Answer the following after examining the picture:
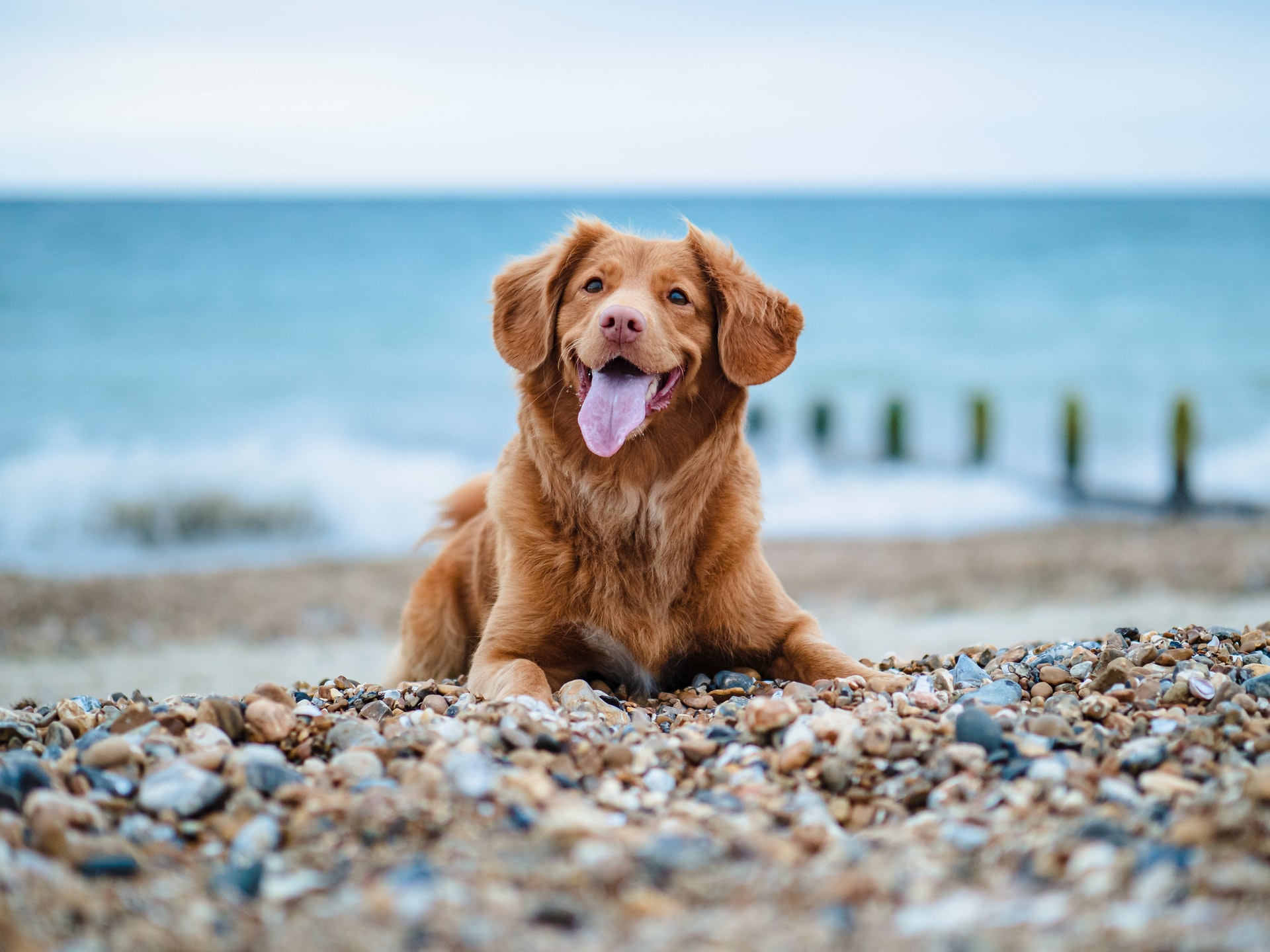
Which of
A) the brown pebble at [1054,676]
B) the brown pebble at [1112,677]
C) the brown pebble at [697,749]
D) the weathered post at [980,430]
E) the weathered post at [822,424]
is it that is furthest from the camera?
the weathered post at [822,424]

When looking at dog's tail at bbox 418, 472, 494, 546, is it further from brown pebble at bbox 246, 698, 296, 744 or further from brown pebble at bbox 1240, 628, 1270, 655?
brown pebble at bbox 1240, 628, 1270, 655

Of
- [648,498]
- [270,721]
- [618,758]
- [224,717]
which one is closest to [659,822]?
[618,758]

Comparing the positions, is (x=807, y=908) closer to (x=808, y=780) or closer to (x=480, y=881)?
(x=480, y=881)

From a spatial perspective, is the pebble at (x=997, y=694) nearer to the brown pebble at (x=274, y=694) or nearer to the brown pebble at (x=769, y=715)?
the brown pebble at (x=769, y=715)

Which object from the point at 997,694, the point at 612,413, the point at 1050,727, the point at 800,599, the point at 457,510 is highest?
Result: the point at 612,413

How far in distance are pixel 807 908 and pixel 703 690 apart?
2.01 m

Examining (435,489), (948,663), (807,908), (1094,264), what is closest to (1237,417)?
(435,489)

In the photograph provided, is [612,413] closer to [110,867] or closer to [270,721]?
[270,721]

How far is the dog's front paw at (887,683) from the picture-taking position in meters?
3.56

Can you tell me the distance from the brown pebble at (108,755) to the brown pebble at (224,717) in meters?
0.30

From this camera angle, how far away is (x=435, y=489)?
14.2m

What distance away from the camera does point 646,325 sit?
3.63 meters

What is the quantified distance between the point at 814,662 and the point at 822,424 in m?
13.2

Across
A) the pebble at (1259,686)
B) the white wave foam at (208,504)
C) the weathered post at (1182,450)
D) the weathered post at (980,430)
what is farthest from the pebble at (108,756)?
the weathered post at (980,430)
